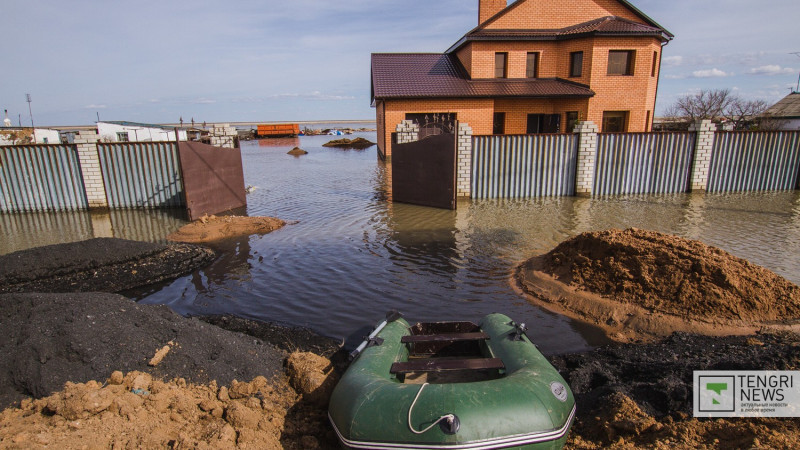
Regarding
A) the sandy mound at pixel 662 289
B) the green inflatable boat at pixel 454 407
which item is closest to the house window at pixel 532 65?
the sandy mound at pixel 662 289

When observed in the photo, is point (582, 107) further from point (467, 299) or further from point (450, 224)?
point (467, 299)

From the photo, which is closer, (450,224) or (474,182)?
(450,224)

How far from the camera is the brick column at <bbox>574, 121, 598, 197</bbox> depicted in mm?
13766

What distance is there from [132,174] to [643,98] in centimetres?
2283

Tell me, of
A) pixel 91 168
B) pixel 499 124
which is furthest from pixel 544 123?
pixel 91 168

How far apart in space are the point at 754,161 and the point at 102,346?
1960cm

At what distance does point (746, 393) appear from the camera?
364 centimetres

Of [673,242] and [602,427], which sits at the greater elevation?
[673,242]

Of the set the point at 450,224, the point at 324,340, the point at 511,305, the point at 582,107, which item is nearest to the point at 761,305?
the point at 511,305

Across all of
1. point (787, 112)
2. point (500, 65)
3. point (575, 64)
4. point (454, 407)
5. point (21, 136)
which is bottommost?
point (454, 407)

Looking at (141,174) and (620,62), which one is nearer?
(141,174)

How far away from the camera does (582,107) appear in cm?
2120

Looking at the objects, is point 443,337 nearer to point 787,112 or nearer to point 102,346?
point 102,346

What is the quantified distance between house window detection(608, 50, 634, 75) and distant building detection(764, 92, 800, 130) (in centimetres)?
2255
